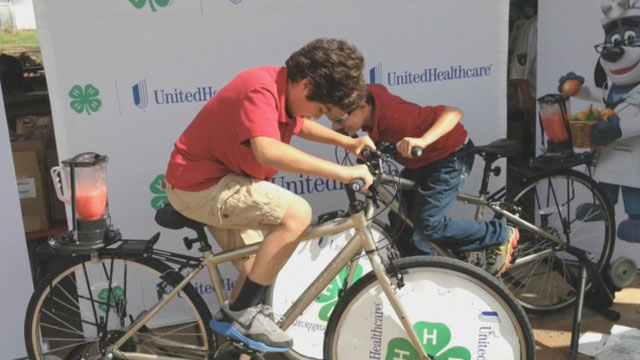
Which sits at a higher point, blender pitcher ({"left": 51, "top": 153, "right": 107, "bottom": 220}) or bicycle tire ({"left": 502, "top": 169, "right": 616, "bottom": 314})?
blender pitcher ({"left": 51, "top": 153, "right": 107, "bottom": 220})

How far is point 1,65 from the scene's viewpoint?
626 centimetres

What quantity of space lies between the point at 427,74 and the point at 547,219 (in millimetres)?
1293

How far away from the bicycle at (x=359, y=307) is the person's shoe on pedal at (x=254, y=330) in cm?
11

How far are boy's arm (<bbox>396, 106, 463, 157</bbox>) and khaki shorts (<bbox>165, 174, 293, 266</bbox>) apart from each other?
0.66 meters

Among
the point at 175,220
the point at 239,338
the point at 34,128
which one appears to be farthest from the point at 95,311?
the point at 34,128

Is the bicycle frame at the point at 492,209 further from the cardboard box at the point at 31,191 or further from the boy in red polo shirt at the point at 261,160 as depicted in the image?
the cardboard box at the point at 31,191

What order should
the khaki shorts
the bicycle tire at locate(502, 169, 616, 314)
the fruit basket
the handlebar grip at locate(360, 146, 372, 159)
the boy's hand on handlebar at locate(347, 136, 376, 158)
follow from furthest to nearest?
the fruit basket, the bicycle tire at locate(502, 169, 616, 314), the boy's hand on handlebar at locate(347, 136, 376, 158), the handlebar grip at locate(360, 146, 372, 159), the khaki shorts

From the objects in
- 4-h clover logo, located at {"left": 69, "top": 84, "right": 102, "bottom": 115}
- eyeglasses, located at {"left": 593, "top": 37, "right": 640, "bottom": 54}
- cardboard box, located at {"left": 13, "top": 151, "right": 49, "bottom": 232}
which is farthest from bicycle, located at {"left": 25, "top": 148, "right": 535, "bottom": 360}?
eyeglasses, located at {"left": 593, "top": 37, "right": 640, "bottom": 54}

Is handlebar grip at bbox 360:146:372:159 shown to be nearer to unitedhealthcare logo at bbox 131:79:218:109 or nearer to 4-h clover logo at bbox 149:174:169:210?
unitedhealthcare logo at bbox 131:79:218:109

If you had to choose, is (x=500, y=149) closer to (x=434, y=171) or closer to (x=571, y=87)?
(x=434, y=171)

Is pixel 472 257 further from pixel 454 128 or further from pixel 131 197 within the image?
pixel 131 197

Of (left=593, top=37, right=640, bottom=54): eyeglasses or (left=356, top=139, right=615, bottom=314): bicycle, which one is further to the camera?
(left=593, top=37, right=640, bottom=54): eyeglasses

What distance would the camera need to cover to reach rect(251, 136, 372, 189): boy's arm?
2287 millimetres

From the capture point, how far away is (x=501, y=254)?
139 inches
